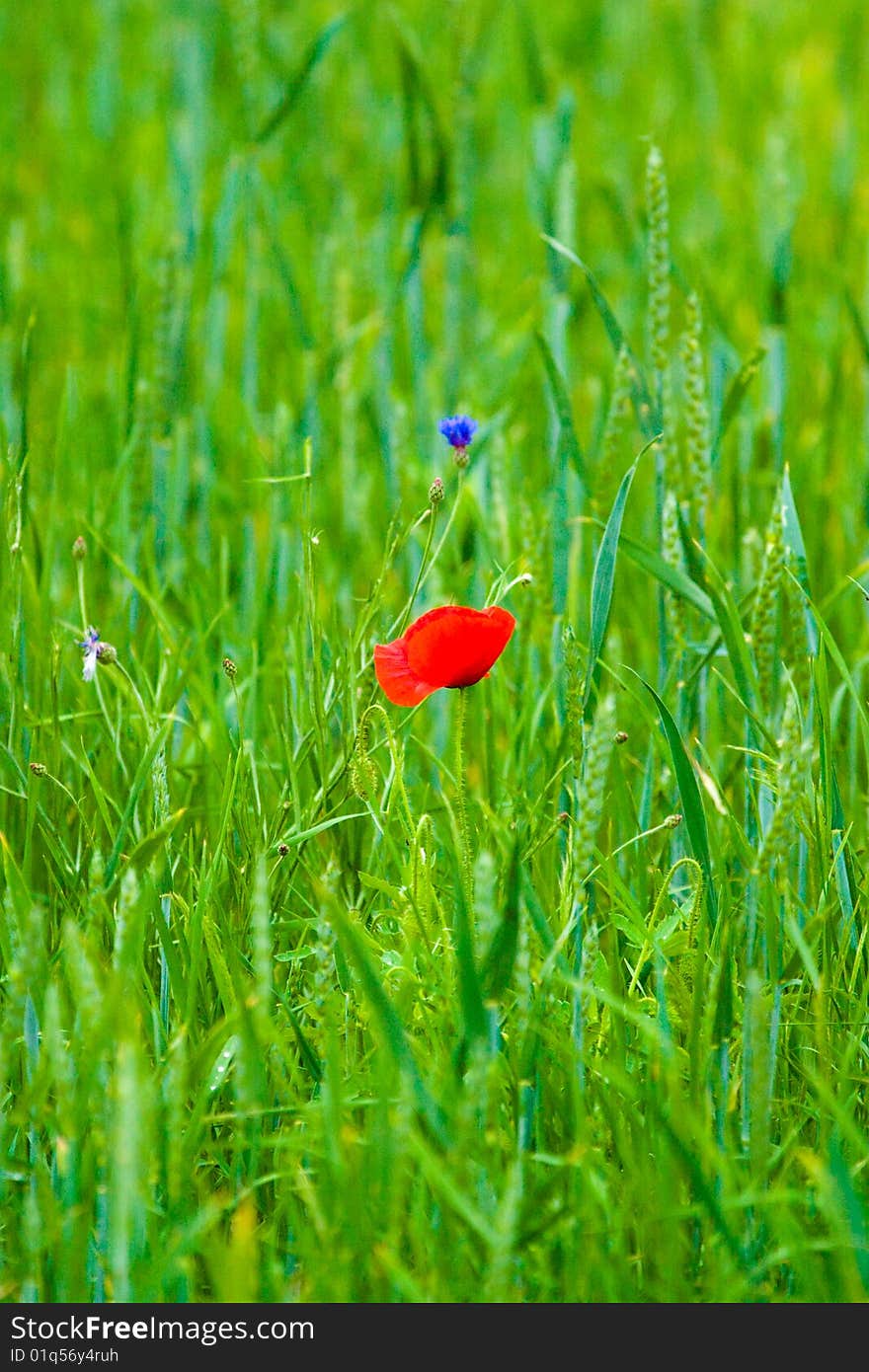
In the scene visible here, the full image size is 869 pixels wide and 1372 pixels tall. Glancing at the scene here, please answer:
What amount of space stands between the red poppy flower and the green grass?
2.1 inches

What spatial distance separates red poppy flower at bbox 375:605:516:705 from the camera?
116cm

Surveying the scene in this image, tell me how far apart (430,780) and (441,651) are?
0.49m

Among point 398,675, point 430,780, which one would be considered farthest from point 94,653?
point 430,780

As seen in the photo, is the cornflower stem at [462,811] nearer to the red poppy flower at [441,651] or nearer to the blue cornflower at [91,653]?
the red poppy flower at [441,651]

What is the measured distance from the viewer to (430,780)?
165cm

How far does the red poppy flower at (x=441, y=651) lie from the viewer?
Answer: 116 centimetres

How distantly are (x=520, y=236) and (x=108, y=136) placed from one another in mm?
1054

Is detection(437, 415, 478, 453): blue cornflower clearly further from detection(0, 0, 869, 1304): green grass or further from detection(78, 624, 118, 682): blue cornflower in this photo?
detection(78, 624, 118, 682): blue cornflower

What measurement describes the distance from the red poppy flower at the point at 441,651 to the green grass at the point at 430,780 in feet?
0.18

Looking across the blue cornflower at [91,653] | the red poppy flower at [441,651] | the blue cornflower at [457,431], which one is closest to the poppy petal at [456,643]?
the red poppy flower at [441,651]

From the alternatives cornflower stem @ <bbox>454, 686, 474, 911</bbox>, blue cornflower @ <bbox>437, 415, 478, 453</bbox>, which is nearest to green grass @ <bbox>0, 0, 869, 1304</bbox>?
cornflower stem @ <bbox>454, 686, 474, 911</bbox>

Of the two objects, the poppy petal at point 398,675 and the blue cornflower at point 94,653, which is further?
the blue cornflower at point 94,653

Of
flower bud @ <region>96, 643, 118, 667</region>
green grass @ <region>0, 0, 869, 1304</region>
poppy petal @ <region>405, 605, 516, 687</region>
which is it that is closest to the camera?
green grass @ <region>0, 0, 869, 1304</region>

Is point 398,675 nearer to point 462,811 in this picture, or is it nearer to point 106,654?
point 462,811
